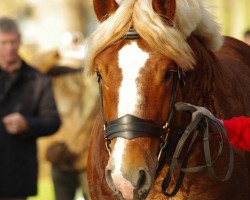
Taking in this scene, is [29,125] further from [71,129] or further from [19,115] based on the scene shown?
[71,129]

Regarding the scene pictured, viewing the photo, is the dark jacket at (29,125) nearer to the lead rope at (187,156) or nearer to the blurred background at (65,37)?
the blurred background at (65,37)

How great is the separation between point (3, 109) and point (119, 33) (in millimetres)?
2472

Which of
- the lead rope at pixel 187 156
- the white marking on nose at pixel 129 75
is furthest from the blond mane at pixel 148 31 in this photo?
the lead rope at pixel 187 156

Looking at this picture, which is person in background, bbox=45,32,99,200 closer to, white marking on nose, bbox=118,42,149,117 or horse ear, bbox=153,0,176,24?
horse ear, bbox=153,0,176,24

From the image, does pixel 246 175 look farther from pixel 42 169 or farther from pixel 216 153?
pixel 42 169

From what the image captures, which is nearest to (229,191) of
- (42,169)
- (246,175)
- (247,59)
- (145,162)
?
(246,175)

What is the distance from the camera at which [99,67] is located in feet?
17.5

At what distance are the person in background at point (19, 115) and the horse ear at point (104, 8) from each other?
6.64 feet

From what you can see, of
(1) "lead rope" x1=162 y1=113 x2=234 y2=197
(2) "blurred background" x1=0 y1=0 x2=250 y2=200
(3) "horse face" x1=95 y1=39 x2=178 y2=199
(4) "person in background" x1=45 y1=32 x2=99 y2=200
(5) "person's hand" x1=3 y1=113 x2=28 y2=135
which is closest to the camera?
(3) "horse face" x1=95 y1=39 x2=178 y2=199

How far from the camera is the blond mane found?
5.25 metres

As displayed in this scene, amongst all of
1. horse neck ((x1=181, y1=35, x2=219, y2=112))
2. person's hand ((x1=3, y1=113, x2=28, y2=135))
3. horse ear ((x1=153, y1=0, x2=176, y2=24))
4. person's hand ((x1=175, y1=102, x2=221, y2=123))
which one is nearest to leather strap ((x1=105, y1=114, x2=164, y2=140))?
person's hand ((x1=175, y1=102, x2=221, y2=123))

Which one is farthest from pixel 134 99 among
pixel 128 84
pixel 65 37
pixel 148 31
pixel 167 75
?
pixel 65 37

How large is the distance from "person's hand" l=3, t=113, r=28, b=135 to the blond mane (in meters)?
1.94

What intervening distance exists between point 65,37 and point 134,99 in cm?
639
